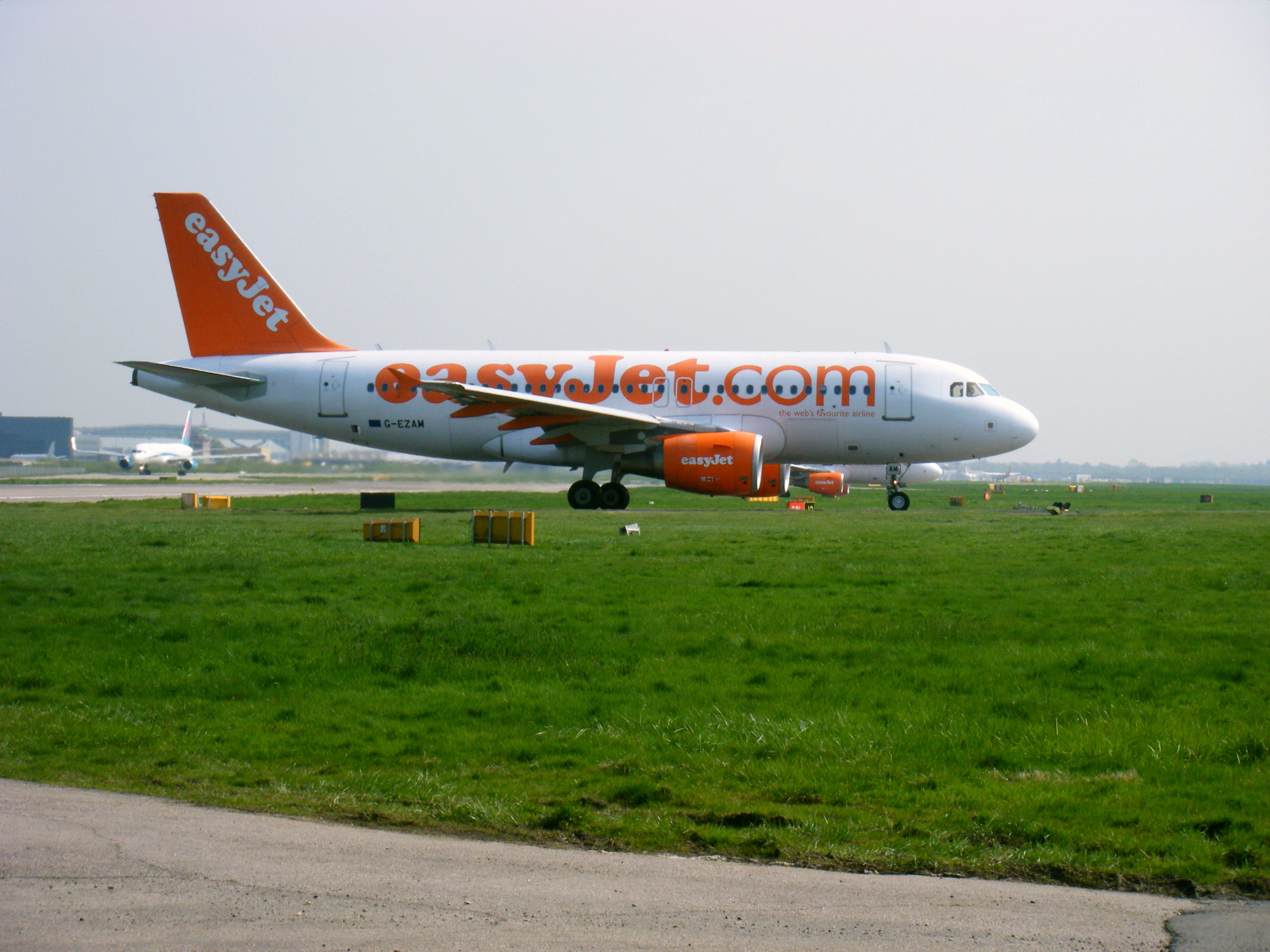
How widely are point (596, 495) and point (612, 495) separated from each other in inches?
17.7

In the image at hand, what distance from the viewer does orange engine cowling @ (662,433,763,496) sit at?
26797mm

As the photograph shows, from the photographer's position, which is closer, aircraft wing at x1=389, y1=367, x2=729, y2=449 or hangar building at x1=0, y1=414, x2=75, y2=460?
aircraft wing at x1=389, y1=367, x2=729, y2=449

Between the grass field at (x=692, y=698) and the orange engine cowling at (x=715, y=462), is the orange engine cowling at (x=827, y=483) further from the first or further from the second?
the grass field at (x=692, y=698)

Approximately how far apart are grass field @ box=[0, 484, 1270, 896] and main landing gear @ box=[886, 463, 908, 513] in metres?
16.5

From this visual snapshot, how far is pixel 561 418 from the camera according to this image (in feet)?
92.1

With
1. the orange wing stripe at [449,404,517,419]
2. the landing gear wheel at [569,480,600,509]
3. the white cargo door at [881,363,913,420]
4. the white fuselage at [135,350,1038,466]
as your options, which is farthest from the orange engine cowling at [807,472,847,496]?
the orange wing stripe at [449,404,517,419]

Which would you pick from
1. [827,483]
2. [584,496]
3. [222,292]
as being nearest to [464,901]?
[584,496]

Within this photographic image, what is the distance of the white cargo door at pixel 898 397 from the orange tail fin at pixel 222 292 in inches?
647

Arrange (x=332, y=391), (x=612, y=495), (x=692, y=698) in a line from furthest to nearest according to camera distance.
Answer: (x=332, y=391) < (x=612, y=495) < (x=692, y=698)

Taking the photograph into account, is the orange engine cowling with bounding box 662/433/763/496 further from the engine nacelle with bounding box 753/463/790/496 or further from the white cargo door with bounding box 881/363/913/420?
the white cargo door with bounding box 881/363/913/420

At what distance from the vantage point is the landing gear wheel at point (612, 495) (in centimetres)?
3028

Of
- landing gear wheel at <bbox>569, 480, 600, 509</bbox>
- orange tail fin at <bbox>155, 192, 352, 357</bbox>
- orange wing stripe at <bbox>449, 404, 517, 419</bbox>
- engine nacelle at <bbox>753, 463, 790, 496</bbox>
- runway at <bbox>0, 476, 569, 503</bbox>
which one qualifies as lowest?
runway at <bbox>0, 476, 569, 503</bbox>

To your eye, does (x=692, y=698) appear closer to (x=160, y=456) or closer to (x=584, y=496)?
(x=584, y=496)

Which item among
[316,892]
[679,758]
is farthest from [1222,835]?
[316,892]
